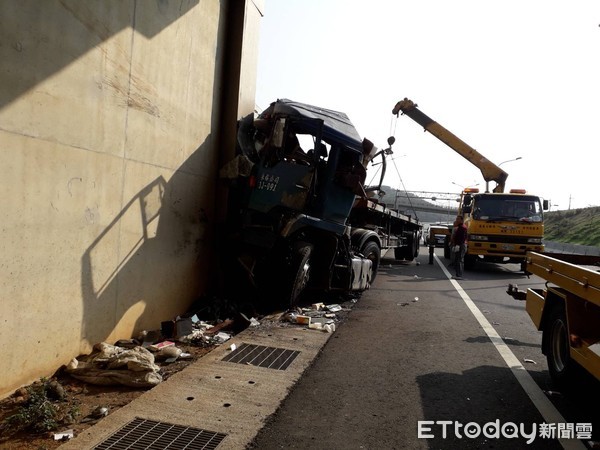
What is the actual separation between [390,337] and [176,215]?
346 cm

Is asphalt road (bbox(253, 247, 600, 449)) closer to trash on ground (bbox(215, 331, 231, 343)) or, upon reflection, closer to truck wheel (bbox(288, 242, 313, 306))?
truck wheel (bbox(288, 242, 313, 306))

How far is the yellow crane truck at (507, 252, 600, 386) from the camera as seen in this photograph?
11.5 ft

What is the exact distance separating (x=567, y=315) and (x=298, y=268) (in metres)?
3.89

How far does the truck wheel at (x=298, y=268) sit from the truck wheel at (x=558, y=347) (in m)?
3.52

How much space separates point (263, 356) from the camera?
512 cm

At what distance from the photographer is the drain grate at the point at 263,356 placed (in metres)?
4.86

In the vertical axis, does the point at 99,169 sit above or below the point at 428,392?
above

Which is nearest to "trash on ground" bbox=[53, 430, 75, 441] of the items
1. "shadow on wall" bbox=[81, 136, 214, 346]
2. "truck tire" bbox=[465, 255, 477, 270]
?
"shadow on wall" bbox=[81, 136, 214, 346]

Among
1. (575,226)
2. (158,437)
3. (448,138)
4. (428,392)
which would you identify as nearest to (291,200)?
(428,392)

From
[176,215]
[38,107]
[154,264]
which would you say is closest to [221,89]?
A: [176,215]

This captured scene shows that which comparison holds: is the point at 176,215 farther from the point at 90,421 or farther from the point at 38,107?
the point at 90,421

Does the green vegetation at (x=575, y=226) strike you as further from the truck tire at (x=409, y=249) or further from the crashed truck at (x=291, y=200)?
the crashed truck at (x=291, y=200)

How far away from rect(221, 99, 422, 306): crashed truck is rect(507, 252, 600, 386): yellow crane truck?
3295mm

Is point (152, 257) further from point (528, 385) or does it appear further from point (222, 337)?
point (528, 385)
